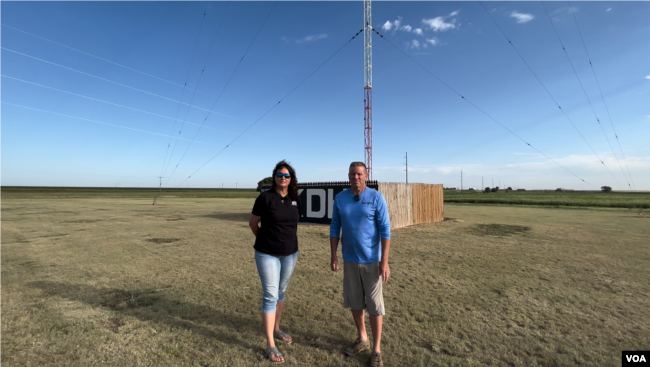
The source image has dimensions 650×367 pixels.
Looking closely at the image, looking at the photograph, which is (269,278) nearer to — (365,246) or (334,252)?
(334,252)

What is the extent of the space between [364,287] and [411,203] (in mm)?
12996

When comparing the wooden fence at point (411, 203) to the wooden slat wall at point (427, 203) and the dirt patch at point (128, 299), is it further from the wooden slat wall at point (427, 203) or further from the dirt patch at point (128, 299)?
the dirt patch at point (128, 299)

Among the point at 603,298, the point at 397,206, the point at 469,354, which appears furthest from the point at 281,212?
the point at 397,206

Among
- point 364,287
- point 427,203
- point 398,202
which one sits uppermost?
point 398,202

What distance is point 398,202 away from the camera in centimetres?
1444

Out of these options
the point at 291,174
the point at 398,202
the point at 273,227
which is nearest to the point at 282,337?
the point at 273,227

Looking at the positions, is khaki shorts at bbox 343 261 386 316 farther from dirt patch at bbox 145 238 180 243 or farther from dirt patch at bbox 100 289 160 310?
dirt patch at bbox 145 238 180 243

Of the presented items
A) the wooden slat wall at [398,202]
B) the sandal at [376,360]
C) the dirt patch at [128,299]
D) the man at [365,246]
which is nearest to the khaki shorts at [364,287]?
the man at [365,246]

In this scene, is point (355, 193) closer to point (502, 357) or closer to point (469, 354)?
point (469, 354)

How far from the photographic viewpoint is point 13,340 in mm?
3490

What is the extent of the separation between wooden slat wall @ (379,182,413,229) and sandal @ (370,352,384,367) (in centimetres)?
1043

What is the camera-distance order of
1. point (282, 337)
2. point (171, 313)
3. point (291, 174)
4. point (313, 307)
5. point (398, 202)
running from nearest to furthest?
point (291, 174) < point (282, 337) < point (171, 313) < point (313, 307) < point (398, 202)

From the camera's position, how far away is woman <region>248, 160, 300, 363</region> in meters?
3.05

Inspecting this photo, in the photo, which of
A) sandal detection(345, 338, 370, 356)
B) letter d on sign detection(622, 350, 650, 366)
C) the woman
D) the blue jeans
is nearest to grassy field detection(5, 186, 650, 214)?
letter d on sign detection(622, 350, 650, 366)
